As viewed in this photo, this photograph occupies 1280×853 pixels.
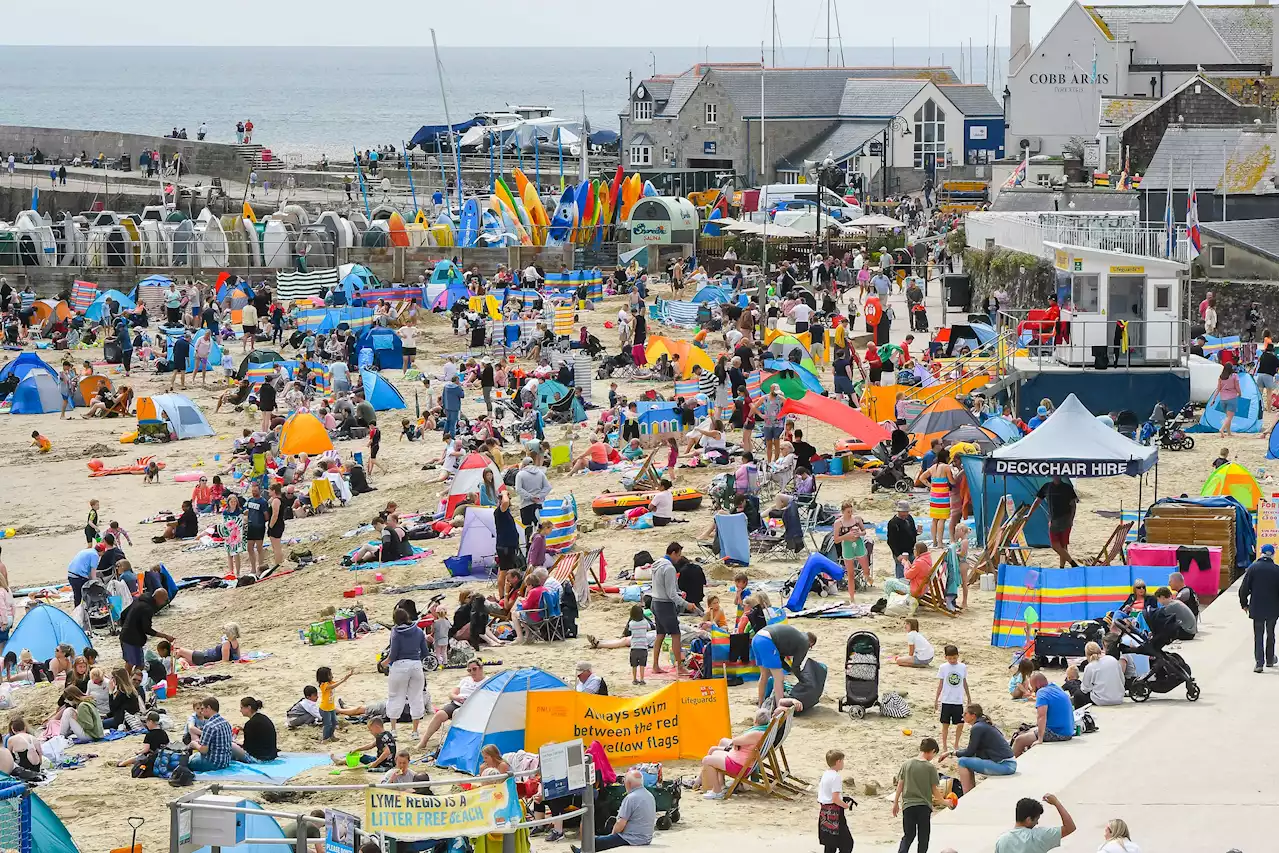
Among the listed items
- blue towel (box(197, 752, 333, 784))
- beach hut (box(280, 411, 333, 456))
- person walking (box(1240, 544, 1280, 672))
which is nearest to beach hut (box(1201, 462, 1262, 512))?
person walking (box(1240, 544, 1280, 672))

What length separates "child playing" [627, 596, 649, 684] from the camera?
44.2 feet

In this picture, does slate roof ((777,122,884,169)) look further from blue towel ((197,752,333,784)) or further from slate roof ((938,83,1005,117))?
blue towel ((197,752,333,784))

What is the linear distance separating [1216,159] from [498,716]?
27542mm

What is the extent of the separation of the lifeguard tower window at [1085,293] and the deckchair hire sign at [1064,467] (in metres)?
7.88

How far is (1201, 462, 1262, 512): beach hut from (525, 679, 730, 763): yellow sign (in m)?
6.94

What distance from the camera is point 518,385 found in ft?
90.3

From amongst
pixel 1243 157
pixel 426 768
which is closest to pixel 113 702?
pixel 426 768

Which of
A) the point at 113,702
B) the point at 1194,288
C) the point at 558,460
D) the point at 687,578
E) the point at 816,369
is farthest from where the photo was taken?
the point at 1194,288

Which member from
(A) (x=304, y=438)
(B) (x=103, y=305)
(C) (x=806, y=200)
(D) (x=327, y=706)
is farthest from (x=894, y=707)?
(C) (x=806, y=200)

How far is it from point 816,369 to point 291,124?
151970mm

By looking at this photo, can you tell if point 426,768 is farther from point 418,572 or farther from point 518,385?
point 518,385

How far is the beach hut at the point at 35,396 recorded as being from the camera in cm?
2956

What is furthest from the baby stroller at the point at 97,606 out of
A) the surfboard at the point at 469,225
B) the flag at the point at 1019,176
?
→ the flag at the point at 1019,176

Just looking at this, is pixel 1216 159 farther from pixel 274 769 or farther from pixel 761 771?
pixel 274 769
